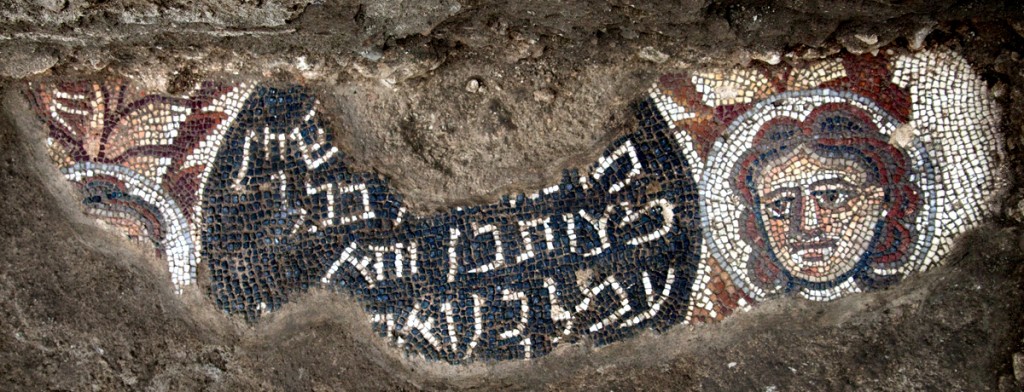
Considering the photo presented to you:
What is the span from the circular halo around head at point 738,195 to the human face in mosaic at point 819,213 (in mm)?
117

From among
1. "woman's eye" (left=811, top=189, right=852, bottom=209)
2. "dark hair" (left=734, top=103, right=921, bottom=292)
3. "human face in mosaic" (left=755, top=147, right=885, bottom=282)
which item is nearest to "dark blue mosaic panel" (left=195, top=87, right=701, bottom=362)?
"dark hair" (left=734, top=103, right=921, bottom=292)

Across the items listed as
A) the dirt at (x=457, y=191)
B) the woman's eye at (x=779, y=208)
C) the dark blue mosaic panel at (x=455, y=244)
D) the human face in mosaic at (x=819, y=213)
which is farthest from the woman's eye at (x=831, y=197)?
the dark blue mosaic panel at (x=455, y=244)

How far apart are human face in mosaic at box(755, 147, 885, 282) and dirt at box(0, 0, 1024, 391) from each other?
0.22 metres

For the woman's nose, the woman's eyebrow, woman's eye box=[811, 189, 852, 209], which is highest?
the woman's eyebrow

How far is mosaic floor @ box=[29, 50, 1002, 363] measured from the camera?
13.3 ft

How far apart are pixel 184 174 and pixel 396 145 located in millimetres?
1106

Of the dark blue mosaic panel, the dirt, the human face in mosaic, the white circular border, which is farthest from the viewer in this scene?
the dark blue mosaic panel

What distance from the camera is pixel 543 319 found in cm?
422

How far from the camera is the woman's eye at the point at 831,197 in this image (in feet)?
13.4

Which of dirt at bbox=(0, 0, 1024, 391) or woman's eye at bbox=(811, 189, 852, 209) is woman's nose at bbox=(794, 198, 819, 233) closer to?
woman's eye at bbox=(811, 189, 852, 209)

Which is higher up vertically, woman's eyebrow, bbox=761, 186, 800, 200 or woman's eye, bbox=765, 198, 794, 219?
woman's eyebrow, bbox=761, 186, 800, 200

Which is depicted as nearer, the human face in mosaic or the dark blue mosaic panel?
the human face in mosaic

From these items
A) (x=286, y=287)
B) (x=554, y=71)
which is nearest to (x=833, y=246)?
(x=554, y=71)

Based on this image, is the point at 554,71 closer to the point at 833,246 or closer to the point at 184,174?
the point at 833,246
